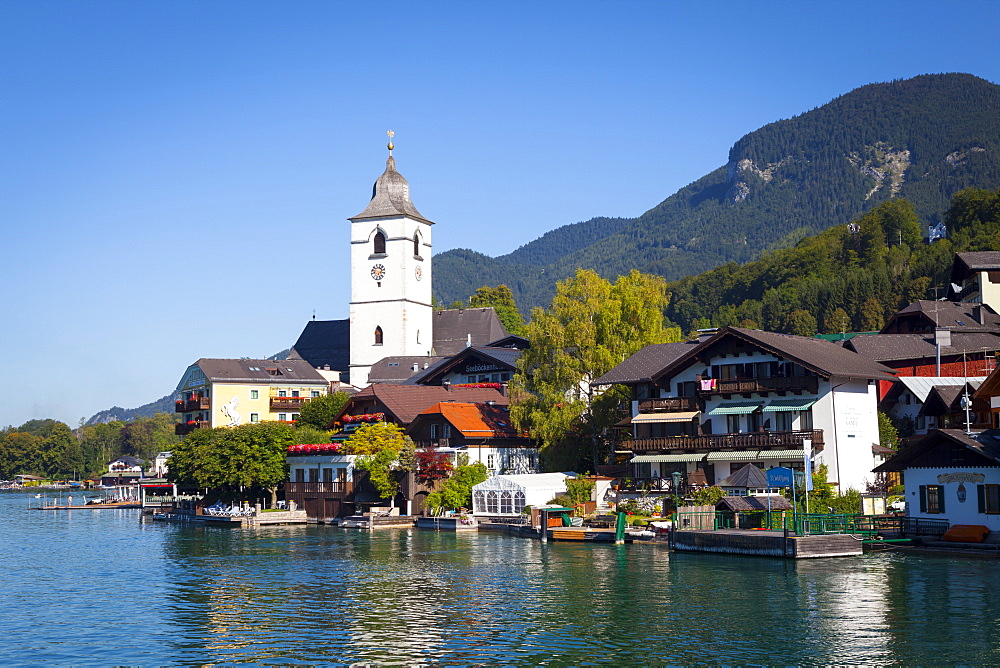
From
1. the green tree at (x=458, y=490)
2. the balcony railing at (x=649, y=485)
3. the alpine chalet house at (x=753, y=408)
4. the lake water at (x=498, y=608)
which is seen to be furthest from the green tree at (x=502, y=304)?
the lake water at (x=498, y=608)

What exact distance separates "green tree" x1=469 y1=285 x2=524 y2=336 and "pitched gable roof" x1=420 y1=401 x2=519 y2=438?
74.1 m

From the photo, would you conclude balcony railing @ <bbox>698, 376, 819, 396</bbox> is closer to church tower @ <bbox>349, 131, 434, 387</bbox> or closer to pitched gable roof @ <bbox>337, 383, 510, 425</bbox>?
pitched gable roof @ <bbox>337, 383, 510, 425</bbox>

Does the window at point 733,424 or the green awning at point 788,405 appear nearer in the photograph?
the green awning at point 788,405

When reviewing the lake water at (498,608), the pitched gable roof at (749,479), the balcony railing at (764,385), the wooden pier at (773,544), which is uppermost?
the balcony railing at (764,385)

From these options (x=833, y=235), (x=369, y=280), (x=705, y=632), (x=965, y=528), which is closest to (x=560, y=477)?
(x=965, y=528)

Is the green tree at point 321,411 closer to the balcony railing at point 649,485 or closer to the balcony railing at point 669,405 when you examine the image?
the balcony railing at point 669,405

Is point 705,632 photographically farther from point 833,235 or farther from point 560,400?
point 833,235

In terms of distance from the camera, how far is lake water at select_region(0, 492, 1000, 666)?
3123 centimetres

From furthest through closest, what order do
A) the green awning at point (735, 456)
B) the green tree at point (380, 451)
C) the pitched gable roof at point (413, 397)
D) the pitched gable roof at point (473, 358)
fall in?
the pitched gable roof at point (473, 358) < the pitched gable roof at point (413, 397) < the green tree at point (380, 451) < the green awning at point (735, 456)

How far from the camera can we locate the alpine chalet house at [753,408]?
6481 centimetres

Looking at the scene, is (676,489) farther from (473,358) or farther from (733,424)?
(473,358)

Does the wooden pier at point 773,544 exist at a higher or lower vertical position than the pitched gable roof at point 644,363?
lower

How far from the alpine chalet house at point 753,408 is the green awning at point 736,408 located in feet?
0.25

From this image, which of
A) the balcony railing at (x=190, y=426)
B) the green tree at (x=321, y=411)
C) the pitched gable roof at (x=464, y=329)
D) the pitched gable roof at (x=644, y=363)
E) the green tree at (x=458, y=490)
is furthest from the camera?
the pitched gable roof at (x=464, y=329)
